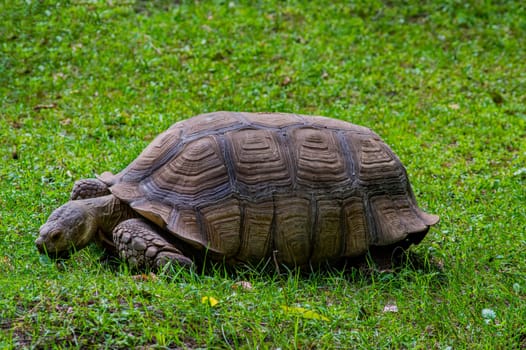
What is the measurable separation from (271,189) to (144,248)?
1006mm

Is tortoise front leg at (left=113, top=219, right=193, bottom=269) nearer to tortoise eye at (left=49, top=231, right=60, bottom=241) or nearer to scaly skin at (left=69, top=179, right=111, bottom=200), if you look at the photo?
tortoise eye at (left=49, top=231, right=60, bottom=241)

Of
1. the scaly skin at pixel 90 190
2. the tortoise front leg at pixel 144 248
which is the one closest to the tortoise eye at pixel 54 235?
the tortoise front leg at pixel 144 248

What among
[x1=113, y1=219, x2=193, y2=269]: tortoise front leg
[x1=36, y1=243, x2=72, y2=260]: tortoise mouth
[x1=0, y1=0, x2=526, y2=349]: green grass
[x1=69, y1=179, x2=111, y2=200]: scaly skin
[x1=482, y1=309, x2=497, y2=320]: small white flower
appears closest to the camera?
[x1=0, y1=0, x2=526, y2=349]: green grass

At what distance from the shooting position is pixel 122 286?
4.19 m

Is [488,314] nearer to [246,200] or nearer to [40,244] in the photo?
[246,200]

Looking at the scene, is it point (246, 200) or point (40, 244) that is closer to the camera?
point (40, 244)

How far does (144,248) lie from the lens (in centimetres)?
489

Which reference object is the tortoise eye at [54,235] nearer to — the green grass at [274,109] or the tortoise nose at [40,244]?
the tortoise nose at [40,244]

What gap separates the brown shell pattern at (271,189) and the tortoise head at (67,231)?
0.29 metres

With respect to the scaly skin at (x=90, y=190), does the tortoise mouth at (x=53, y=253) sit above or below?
below

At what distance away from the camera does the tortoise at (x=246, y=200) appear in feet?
16.6

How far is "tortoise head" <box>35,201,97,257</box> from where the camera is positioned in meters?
4.99

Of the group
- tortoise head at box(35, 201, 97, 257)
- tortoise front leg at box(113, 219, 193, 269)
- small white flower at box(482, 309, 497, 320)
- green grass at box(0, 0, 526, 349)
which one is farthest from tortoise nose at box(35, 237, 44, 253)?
small white flower at box(482, 309, 497, 320)

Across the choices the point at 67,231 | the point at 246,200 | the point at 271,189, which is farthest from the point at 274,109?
the point at 67,231
